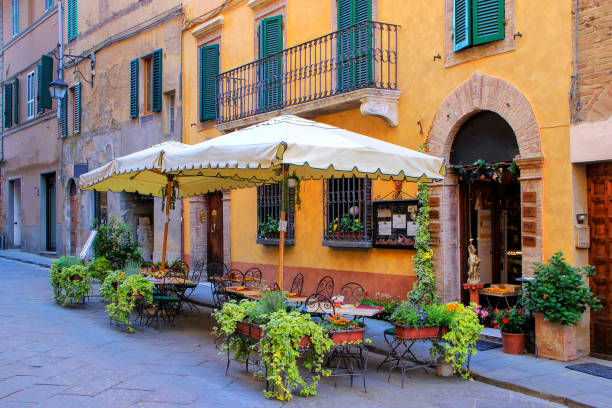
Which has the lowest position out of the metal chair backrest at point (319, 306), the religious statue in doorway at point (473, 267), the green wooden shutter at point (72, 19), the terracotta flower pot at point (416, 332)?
the terracotta flower pot at point (416, 332)

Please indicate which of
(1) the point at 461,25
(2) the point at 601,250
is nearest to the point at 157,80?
(1) the point at 461,25

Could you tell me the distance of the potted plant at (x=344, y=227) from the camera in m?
11.2

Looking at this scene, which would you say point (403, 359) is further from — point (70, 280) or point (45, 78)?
point (45, 78)

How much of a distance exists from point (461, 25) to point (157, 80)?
10.7 metres

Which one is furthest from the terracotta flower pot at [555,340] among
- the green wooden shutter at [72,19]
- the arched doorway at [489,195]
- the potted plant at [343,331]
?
the green wooden shutter at [72,19]

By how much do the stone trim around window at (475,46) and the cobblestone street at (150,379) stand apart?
4.72 m

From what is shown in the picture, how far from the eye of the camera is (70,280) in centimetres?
1173

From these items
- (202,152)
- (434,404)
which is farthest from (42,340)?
(434,404)

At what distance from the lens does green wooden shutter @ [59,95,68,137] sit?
74.8 feet

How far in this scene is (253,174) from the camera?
9.66m

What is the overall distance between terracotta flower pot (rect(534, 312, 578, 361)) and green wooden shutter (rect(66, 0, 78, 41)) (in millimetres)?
20073

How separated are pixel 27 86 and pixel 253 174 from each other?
20.1 metres

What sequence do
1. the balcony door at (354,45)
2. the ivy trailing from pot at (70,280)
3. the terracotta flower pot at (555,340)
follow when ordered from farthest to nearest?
the ivy trailing from pot at (70,280) → the balcony door at (354,45) → the terracotta flower pot at (555,340)

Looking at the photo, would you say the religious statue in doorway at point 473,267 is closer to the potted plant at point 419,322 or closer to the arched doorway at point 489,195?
the arched doorway at point 489,195
